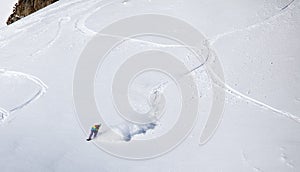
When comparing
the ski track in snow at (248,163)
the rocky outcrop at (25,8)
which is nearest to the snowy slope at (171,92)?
the ski track in snow at (248,163)

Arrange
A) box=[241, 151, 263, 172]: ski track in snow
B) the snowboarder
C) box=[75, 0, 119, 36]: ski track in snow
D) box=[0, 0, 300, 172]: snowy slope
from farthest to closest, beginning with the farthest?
box=[75, 0, 119, 36]: ski track in snow
the snowboarder
box=[0, 0, 300, 172]: snowy slope
box=[241, 151, 263, 172]: ski track in snow

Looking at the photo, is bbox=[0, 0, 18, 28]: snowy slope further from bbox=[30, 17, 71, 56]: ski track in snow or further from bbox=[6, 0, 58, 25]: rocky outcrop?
bbox=[30, 17, 71, 56]: ski track in snow

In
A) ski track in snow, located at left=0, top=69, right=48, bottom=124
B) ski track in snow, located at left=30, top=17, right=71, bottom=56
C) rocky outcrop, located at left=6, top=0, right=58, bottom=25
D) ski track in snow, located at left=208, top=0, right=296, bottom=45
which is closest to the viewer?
ski track in snow, located at left=0, top=69, right=48, bottom=124

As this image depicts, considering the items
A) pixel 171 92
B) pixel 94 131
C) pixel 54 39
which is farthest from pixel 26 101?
pixel 171 92

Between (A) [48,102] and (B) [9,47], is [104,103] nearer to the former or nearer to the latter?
(A) [48,102]

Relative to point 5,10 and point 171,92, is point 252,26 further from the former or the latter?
point 5,10

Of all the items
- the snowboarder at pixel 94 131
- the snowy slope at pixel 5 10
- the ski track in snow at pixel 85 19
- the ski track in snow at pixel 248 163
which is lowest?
the snowy slope at pixel 5 10

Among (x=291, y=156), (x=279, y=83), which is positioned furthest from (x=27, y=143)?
(x=279, y=83)

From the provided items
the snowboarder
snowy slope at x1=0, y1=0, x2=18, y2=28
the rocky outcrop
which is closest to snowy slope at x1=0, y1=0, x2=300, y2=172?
the snowboarder

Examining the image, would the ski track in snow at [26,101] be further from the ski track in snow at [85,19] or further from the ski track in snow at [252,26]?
the ski track in snow at [252,26]
